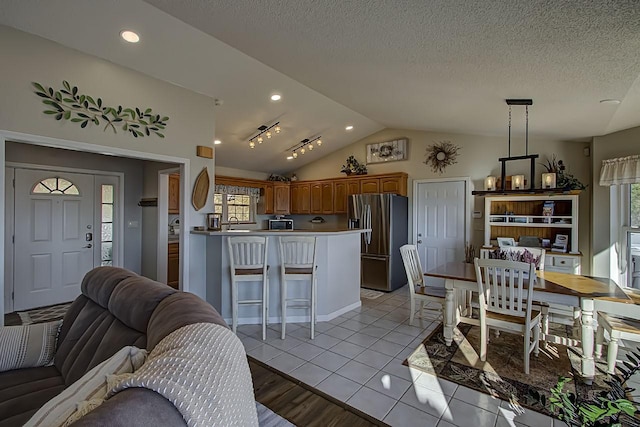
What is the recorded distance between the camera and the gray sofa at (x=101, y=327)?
1.27 meters

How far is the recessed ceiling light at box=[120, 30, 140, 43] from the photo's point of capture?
2658mm

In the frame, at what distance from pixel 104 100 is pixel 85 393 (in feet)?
10.1

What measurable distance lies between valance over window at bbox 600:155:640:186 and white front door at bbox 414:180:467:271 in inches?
71.4

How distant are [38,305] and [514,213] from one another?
699 cm

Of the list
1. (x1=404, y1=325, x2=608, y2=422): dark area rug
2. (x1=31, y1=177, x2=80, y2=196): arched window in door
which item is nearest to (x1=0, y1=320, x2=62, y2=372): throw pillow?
(x1=404, y1=325, x2=608, y2=422): dark area rug

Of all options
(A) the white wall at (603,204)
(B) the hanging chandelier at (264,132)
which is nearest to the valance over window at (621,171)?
(A) the white wall at (603,204)

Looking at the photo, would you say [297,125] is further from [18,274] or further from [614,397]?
[614,397]

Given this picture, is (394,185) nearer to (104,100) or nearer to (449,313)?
(449,313)

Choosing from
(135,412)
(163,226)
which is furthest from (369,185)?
(135,412)

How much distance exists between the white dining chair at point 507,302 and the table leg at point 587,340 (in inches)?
12.5

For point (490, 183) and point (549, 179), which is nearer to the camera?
point (549, 179)

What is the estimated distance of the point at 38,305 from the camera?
4.19m

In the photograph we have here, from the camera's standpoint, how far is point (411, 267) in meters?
3.67

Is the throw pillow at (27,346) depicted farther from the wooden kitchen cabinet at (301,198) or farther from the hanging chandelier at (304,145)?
the wooden kitchen cabinet at (301,198)
